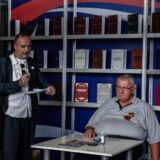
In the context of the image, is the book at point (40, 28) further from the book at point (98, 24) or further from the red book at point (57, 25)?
the book at point (98, 24)

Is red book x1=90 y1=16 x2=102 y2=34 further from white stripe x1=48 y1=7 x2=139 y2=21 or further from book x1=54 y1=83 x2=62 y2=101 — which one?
book x1=54 y1=83 x2=62 y2=101

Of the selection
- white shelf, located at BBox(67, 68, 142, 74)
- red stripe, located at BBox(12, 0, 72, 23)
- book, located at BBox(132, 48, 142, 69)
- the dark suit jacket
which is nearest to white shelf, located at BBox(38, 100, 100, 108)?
white shelf, located at BBox(67, 68, 142, 74)

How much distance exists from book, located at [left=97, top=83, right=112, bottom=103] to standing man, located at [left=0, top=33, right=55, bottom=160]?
1.00 m

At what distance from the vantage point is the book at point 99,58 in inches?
193

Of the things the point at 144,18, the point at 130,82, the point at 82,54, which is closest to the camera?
the point at 130,82

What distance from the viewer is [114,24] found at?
4.77m

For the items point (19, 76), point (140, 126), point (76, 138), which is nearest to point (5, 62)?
point (19, 76)

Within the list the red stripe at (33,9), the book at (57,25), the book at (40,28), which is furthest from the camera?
the red stripe at (33,9)

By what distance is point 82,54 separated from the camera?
5012 mm

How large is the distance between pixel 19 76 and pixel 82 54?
3.86 ft

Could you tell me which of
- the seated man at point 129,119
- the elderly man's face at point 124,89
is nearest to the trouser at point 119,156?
the seated man at point 129,119

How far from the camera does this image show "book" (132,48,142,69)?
470cm

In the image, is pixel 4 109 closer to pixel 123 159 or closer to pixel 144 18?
pixel 123 159

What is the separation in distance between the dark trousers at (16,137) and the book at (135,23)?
151cm
